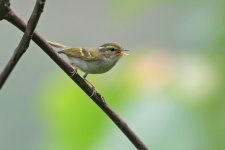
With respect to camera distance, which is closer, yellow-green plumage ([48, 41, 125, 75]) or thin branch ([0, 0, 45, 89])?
thin branch ([0, 0, 45, 89])

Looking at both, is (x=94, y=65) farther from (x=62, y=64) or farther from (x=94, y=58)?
(x=62, y=64)

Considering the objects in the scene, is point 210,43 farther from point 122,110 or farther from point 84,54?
point 84,54

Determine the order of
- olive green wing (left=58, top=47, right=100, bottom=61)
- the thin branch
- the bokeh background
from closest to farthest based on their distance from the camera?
1. the thin branch
2. the bokeh background
3. olive green wing (left=58, top=47, right=100, bottom=61)

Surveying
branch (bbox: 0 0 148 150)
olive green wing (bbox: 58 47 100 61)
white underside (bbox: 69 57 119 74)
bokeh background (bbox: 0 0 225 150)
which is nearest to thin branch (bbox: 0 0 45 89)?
branch (bbox: 0 0 148 150)

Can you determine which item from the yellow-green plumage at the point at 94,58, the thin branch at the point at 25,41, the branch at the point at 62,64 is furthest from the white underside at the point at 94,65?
the thin branch at the point at 25,41

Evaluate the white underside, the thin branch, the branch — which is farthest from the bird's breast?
the thin branch

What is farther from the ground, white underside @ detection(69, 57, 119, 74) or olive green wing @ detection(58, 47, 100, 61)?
olive green wing @ detection(58, 47, 100, 61)

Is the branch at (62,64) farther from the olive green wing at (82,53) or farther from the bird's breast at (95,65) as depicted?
the bird's breast at (95,65)

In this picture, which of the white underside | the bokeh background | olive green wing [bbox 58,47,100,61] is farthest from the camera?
the white underside

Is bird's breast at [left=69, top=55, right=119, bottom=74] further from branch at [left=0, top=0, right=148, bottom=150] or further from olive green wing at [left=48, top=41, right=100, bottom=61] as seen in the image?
branch at [left=0, top=0, right=148, bottom=150]

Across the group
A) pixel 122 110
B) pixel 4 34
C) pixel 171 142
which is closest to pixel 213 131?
pixel 171 142
